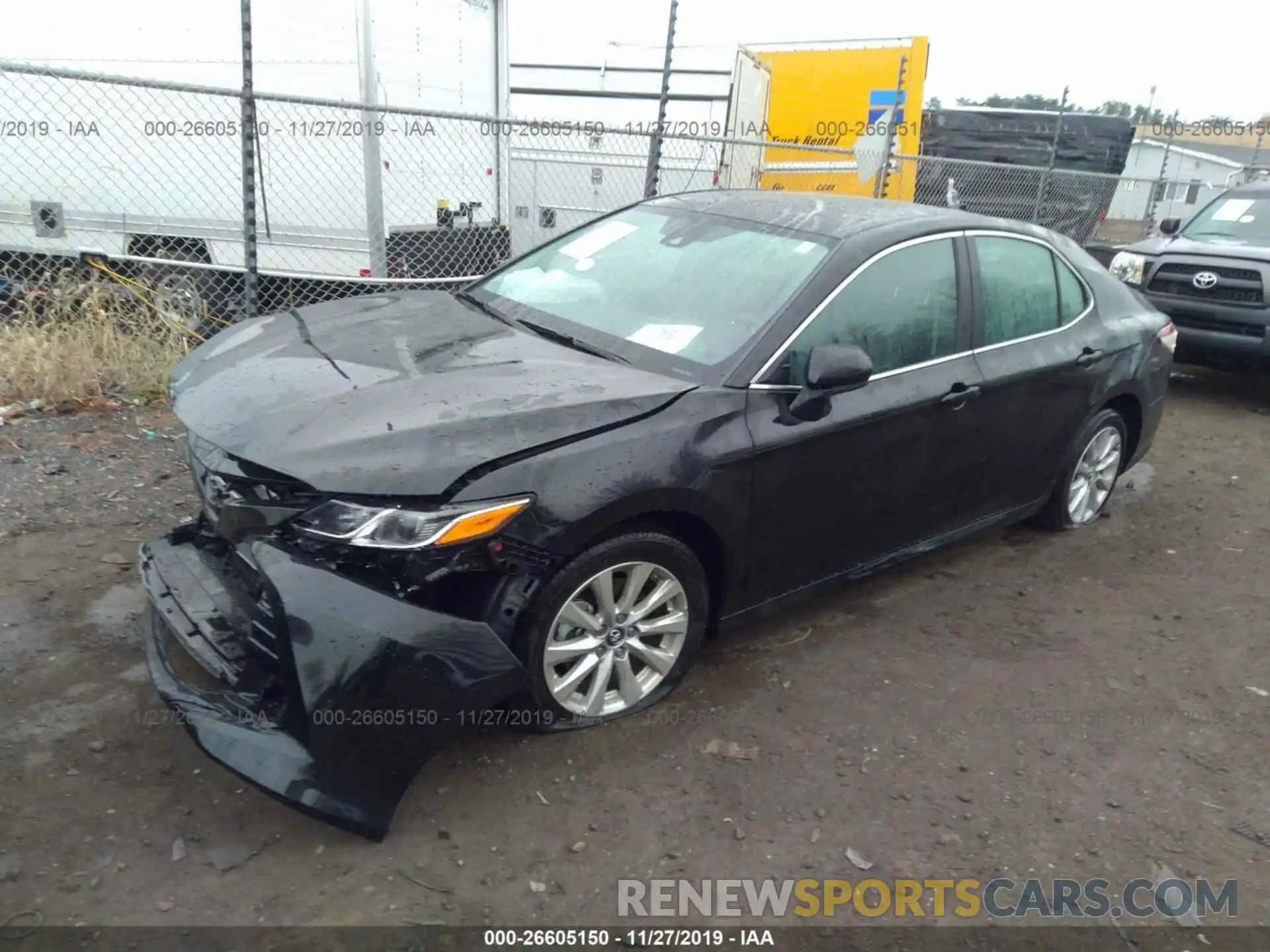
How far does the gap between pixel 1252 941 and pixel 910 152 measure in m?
11.8

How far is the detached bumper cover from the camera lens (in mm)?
2336

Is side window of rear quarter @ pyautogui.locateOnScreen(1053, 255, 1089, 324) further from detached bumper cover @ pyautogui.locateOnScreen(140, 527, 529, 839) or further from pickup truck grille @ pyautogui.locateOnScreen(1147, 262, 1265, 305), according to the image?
pickup truck grille @ pyautogui.locateOnScreen(1147, 262, 1265, 305)

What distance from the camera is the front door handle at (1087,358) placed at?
433 cm

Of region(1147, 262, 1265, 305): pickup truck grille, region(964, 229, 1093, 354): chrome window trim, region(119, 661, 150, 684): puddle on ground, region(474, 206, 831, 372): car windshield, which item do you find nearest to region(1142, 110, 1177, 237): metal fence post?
region(1147, 262, 1265, 305): pickup truck grille

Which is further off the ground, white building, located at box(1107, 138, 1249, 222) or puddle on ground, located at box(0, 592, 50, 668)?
white building, located at box(1107, 138, 1249, 222)

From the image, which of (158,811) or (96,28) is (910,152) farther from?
(158,811)

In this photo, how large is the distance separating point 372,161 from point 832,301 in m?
4.95

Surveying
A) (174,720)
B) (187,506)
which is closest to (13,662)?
(174,720)

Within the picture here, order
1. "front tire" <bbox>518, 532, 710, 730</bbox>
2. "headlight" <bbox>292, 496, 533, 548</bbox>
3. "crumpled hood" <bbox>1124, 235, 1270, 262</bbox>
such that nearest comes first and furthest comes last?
"headlight" <bbox>292, 496, 533, 548</bbox>
"front tire" <bbox>518, 532, 710, 730</bbox>
"crumpled hood" <bbox>1124, 235, 1270, 262</bbox>

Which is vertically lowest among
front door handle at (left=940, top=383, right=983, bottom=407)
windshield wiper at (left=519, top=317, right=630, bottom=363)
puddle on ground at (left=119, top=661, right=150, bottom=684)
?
puddle on ground at (left=119, top=661, right=150, bottom=684)

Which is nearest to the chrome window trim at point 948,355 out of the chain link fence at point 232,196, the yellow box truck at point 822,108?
the chain link fence at point 232,196

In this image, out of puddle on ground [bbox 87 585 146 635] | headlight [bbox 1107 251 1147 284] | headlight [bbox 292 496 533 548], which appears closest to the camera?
headlight [bbox 292 496 533 548]

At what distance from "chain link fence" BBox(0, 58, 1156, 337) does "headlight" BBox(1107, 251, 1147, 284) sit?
7.28ft

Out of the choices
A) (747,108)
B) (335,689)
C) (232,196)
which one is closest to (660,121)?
(232,196)
